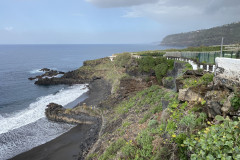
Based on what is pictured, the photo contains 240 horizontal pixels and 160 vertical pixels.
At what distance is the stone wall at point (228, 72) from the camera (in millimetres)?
7625

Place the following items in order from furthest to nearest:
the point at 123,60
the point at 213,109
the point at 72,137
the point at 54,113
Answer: the point at 123,60 < the point at 54,113 < the point at 72,137 < the point at 213,109

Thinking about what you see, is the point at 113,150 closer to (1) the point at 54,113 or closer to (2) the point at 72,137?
(2) the point at 72,137

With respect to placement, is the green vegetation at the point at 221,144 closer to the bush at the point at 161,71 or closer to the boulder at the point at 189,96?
the boulder at the point at 189,96

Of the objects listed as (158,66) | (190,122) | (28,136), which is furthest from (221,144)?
(158,66)

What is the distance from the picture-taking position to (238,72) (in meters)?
7.59

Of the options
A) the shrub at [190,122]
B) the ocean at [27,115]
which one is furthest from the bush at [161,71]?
the shrub at [190,122]

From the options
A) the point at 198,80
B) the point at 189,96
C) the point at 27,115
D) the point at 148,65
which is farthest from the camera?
the point at 148,65

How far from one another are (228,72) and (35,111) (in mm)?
31773

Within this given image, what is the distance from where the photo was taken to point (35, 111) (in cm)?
3144

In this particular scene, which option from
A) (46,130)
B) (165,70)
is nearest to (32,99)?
(46,130)

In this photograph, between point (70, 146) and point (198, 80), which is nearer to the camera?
point (198, 80)

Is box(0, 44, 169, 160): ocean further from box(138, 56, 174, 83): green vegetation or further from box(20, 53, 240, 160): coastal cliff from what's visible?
box(138, 56, 174, 83): green vegetation

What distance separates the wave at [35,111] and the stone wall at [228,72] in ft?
89.6

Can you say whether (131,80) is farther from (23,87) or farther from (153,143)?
(23,87)
